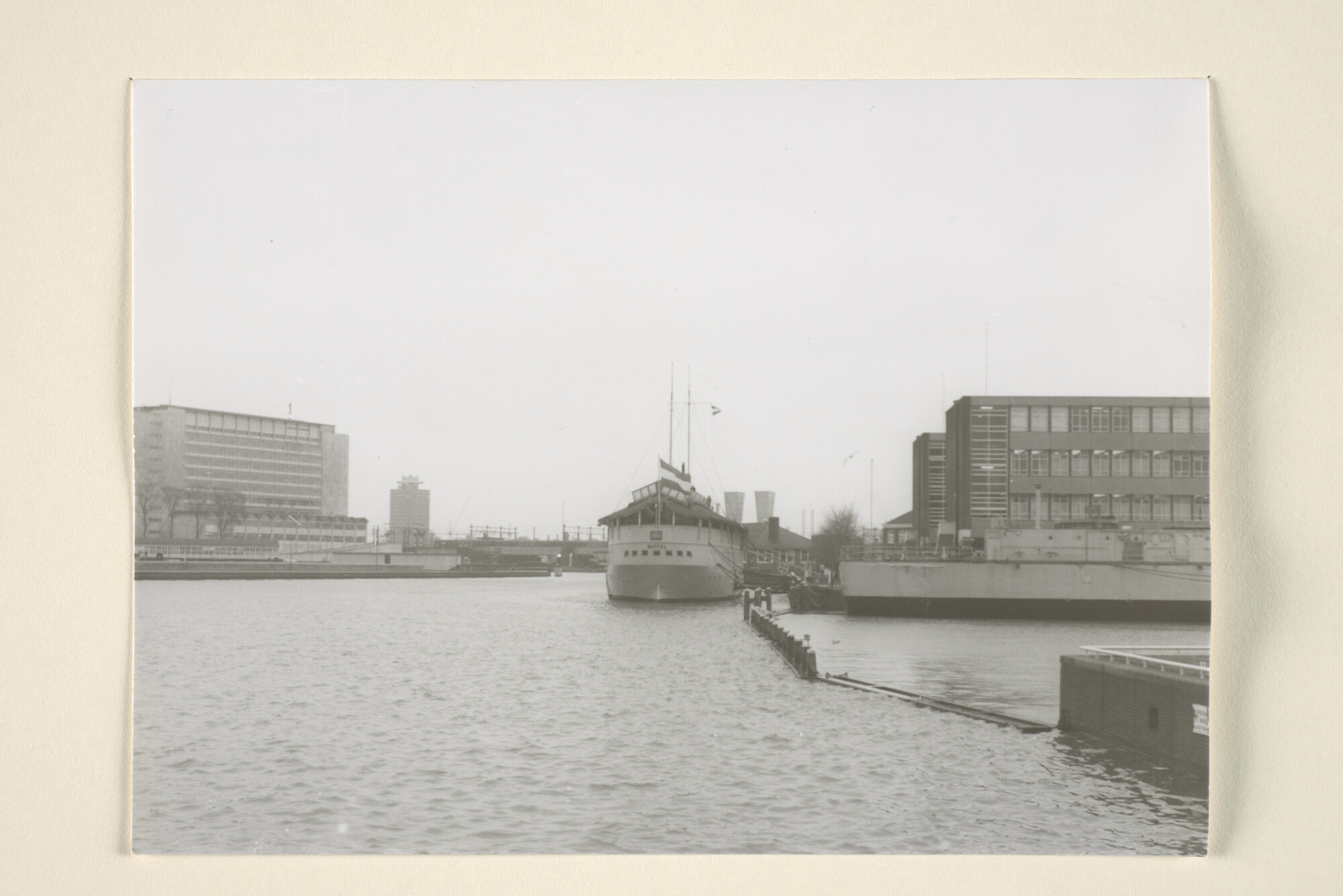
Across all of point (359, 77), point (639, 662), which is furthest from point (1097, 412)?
point (639, 662)

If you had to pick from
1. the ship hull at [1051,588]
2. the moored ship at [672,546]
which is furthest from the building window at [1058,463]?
the moored ship at [672,546]

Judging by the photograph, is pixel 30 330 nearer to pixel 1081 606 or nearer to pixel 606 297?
pixel 606 297

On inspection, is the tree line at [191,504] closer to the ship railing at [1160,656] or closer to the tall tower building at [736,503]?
the tall tower building at [736,503]

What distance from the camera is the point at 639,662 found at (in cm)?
1061

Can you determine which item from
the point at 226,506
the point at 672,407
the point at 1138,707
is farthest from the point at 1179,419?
the point at 226,506

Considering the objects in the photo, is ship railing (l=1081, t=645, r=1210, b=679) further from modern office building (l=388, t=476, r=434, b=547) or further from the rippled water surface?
modern office building (l=388, t=476, r=434, b=547)

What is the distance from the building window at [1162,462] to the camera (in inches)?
164

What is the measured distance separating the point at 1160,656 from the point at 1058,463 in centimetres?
109

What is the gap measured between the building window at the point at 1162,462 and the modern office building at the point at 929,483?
92 cm

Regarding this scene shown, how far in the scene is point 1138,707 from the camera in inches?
206

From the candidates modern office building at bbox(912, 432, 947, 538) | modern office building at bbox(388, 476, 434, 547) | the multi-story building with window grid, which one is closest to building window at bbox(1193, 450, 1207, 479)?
the multi-story building with window grid

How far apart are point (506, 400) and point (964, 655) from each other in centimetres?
891

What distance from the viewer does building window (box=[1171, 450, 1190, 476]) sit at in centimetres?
393

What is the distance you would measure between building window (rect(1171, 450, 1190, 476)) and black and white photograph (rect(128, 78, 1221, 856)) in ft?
0.06
